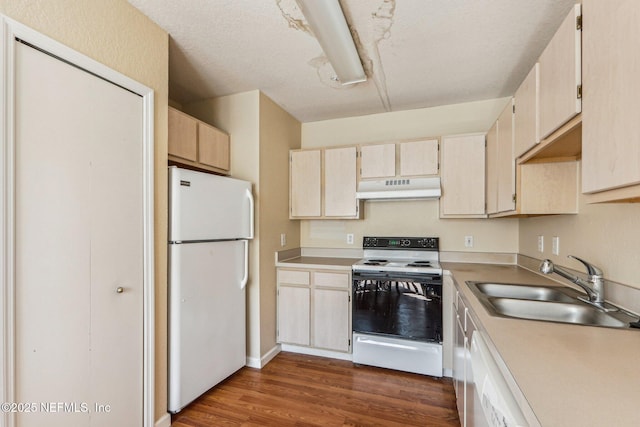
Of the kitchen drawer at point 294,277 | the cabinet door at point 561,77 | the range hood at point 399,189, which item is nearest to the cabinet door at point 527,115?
the cabinet door at point 561,77

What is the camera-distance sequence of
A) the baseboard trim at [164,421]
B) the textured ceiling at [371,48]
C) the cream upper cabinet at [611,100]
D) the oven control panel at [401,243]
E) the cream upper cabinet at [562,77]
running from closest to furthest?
1. the cream upper cabinet at [611,100]
2. the cream upper cabinet at [562,77]
3. the textured ceiling at [371,48]
4. the baseboard trim at [164,421]
5. the oven control panel at [401,243]

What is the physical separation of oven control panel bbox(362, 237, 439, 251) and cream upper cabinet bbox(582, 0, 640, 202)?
1.99m

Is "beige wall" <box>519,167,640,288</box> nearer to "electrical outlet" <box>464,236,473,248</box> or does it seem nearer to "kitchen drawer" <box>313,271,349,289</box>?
"electrical outlet" <box>464,236,473,248</box>

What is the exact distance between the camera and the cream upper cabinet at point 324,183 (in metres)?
3.04

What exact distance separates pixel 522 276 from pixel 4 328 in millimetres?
2976

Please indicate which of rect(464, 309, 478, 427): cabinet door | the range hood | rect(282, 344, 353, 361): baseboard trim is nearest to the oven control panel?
the range hood

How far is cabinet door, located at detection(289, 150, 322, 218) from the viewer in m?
3.15

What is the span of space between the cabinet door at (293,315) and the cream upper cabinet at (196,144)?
4.51 feet

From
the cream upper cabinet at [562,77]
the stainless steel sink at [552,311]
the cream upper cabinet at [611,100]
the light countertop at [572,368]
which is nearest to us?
the light countertop at [572,368]

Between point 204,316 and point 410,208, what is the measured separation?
225 centimetres

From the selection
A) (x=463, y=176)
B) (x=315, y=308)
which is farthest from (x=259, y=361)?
(x=463, y=176)

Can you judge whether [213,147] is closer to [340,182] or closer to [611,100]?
[340,182]

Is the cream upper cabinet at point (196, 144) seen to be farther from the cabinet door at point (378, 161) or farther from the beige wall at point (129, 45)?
the cabinet door at point (378, 161)

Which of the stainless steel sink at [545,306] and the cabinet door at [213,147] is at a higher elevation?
the cabinet door at [213,147]
